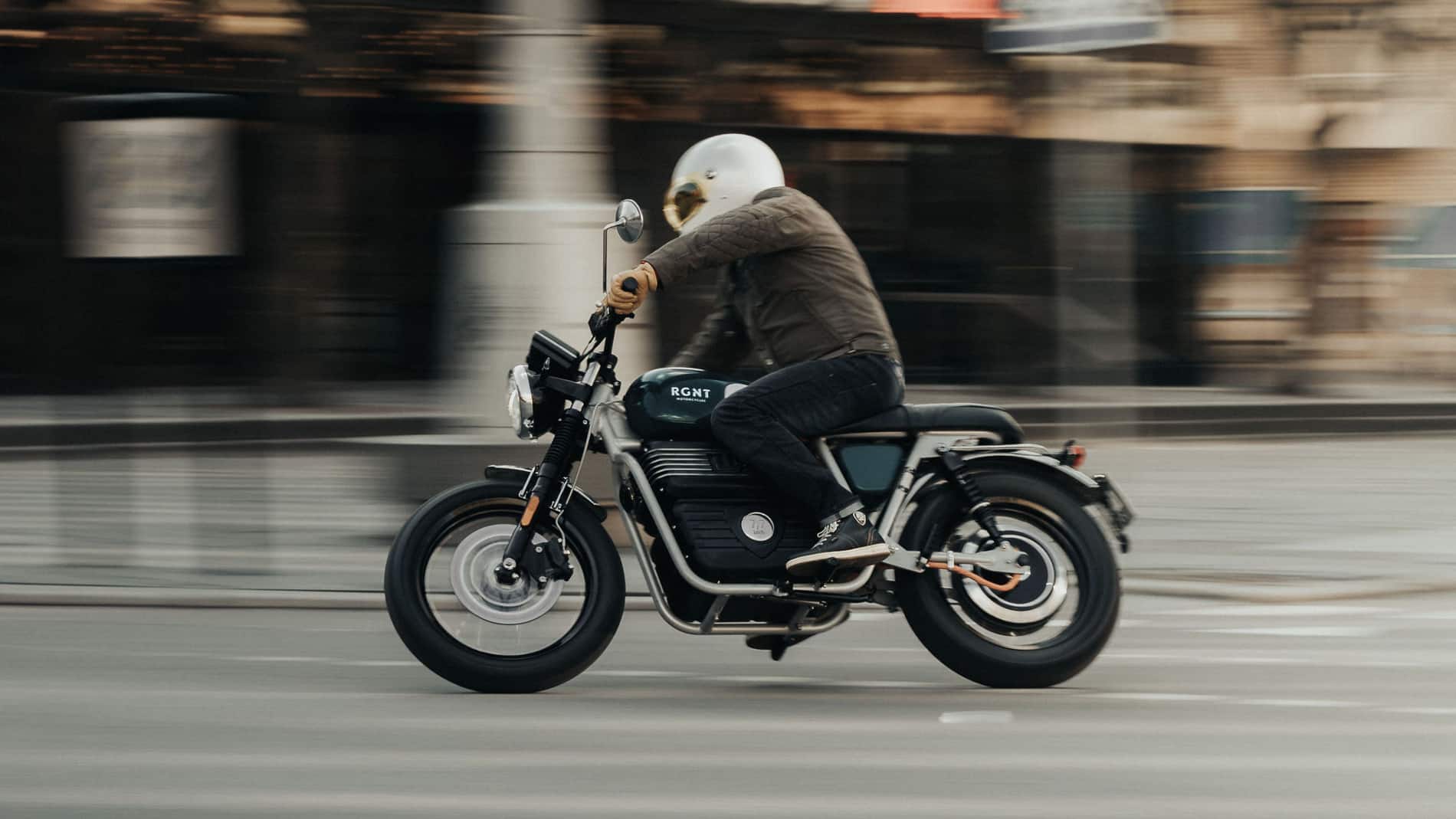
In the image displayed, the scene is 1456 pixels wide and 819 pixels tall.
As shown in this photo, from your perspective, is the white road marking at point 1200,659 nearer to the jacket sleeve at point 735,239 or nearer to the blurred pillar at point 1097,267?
the jacket sleeve at point 735,239

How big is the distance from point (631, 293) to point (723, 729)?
1.18 meters

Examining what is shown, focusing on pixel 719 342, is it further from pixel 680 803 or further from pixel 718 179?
pixel 680 803

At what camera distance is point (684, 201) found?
5.54 m

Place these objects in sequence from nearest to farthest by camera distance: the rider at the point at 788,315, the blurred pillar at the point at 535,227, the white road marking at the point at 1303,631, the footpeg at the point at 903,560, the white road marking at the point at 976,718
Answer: the white road marking at the point at 976,718 → the rider at the point at 788,315 → the footpeg at the point at 903,560 → the white road marking at the point at 1303,631 → the blurred pillar at the point at 535,227

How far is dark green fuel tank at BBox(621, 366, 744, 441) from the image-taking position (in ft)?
17.9

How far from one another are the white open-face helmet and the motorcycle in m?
0.44

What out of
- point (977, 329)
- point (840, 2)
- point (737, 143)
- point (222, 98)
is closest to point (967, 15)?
point (840, 2)

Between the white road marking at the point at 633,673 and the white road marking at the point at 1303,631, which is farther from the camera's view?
the white road marking at the point at 1303,631

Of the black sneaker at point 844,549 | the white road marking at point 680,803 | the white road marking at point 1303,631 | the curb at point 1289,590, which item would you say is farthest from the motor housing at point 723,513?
the curb at point 1289,590

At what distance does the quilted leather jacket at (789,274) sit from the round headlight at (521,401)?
0.48m

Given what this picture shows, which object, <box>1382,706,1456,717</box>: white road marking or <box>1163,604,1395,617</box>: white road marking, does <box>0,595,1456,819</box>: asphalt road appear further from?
<box>1163,604,1395,617</box>: white road marking

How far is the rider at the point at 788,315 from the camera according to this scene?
532 cm

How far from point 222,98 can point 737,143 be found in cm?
318

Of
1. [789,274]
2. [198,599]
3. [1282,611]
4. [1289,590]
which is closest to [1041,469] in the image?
[789,274]
